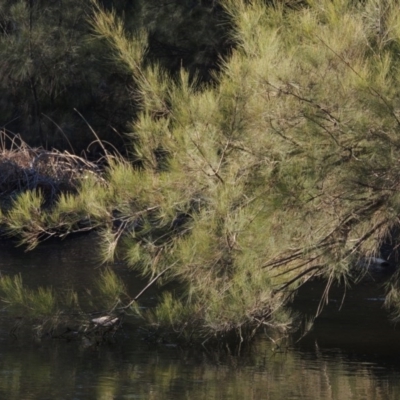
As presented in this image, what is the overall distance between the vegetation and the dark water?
0.79 ft

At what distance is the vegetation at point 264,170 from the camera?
20.2 ft

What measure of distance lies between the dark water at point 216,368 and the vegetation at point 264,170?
24cm

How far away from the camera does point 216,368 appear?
6.67 meters

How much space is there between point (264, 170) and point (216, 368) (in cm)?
117

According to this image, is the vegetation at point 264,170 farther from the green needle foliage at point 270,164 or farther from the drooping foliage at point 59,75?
the drooping foliage at point 59,75

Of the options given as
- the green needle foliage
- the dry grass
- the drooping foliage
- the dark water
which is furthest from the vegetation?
the drooping foliage

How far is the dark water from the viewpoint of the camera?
6.05 m

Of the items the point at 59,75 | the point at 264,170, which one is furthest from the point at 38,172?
the point at 264,170

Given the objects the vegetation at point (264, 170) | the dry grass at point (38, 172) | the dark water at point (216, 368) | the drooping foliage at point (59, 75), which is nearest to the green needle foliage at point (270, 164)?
the vegetation at point (264, 170)

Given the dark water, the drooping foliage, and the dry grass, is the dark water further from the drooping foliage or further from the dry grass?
the drooping foliage

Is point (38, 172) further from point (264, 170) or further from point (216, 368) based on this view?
point (264, 170)

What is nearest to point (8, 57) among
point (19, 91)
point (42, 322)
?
point (19, 91)

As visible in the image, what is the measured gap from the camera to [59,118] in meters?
16.4

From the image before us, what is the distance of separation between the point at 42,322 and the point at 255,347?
133 cm
